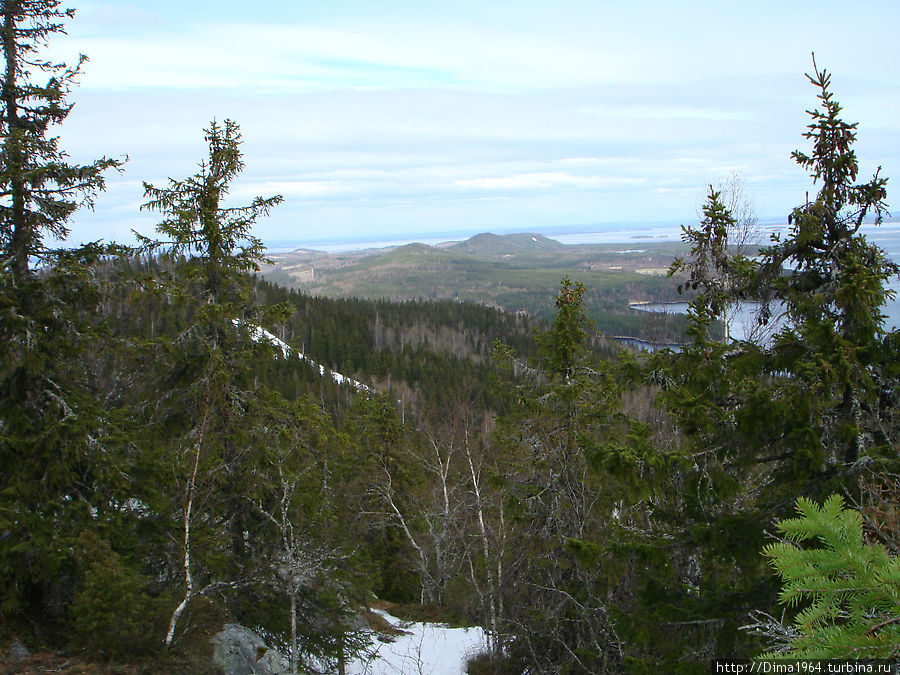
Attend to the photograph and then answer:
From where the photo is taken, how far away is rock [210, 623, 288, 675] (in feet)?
29.2

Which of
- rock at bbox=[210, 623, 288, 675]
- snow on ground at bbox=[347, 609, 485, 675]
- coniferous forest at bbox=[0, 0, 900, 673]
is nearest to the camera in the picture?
coniferous forest at bbox=[0, 0, 900, 673]

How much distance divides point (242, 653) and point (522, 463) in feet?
20.0

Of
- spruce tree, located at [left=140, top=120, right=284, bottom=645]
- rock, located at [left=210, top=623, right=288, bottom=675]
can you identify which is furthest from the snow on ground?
spruce tree, located at [left=140, top=120, right=284, bottom=645]

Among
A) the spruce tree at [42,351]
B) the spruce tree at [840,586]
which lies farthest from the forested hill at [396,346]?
the spruce tree at [840,586]

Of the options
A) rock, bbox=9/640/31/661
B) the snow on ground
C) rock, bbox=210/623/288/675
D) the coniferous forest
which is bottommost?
the snow on ground

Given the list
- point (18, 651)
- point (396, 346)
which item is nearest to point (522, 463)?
point (18, 651)

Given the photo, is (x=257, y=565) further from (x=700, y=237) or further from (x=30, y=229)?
(x=700, y=237)

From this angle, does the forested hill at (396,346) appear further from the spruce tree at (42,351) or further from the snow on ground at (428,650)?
the spruce tree at (42,351)

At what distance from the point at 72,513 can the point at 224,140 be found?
7046 millimetres

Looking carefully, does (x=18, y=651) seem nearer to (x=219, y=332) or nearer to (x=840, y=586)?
(x=219, y=332)

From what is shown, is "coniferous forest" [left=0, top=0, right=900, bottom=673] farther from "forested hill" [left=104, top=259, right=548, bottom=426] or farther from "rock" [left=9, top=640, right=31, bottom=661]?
"forested hill" [left=104, top=259, right=548, bottom=426]

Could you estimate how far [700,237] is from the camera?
6344 mm

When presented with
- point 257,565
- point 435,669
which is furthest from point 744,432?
point 435,669

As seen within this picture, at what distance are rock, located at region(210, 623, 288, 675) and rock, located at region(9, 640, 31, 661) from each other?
8.16ft
